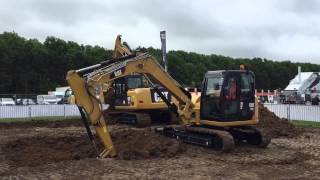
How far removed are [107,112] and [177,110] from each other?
8790 millimetres

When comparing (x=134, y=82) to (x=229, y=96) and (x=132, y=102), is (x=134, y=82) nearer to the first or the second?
(x=132, y=102)

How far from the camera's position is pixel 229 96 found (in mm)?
15711

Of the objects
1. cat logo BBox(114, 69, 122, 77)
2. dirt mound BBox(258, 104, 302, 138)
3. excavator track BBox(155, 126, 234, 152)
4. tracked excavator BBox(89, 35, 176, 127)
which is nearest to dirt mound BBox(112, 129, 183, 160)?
excavator track BBox(155, 126, 234, 152)

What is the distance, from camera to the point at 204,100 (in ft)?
53.5

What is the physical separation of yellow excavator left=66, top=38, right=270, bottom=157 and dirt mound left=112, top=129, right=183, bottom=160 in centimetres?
58

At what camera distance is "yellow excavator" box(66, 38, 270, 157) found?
1502cm

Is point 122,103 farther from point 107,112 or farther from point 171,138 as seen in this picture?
point 171,138

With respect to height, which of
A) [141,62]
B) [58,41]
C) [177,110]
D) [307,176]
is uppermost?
→ [58,41]

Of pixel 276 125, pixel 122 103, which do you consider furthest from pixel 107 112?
pixel 276 125

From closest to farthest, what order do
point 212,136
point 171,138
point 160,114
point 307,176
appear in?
point 307,176, point 212,136, point 171,138, point 160,114

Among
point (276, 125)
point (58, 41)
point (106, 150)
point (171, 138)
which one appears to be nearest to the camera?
point (106, 150)

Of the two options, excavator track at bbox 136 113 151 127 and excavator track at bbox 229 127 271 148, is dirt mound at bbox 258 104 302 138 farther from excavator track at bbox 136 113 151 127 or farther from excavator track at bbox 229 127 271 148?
excavator track at bbox 136 113 151 127

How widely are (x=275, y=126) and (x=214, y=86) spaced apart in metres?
6.69

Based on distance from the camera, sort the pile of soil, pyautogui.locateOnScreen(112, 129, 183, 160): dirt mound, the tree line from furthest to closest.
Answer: the tree line
pyautogui.locateOnScreen(112, 129, 183, 160): dirt mound
the pile of soil
